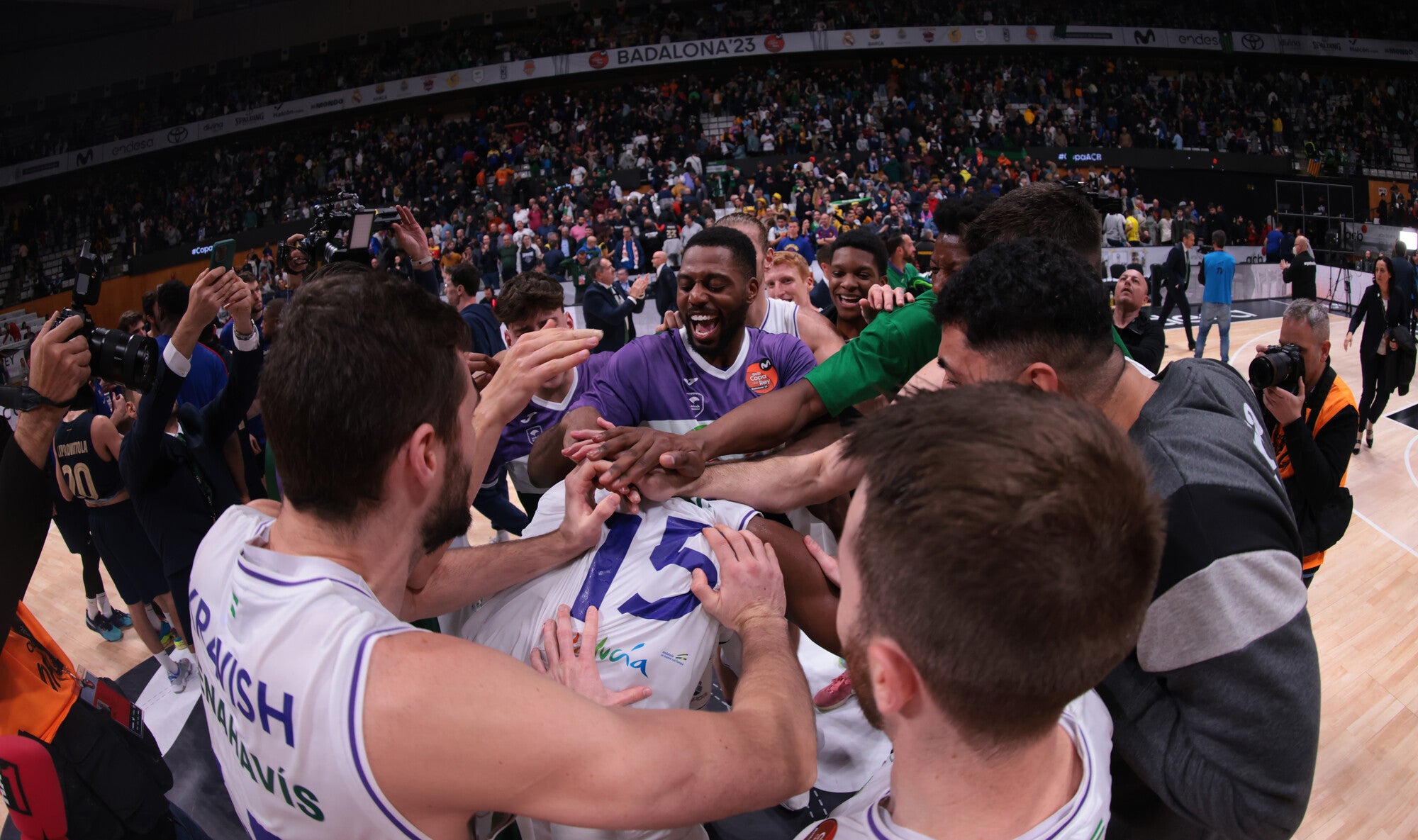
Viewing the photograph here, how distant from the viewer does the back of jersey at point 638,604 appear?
6.08 ft

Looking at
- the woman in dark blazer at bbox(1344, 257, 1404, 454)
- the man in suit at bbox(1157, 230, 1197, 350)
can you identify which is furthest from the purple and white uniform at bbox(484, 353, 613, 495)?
the man in suit at bbox(1157, 230, 1197, 350)

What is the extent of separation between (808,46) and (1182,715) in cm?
2726

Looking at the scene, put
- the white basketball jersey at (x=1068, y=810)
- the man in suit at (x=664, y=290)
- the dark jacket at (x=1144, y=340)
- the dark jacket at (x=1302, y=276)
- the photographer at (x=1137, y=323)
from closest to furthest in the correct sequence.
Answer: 1. the white basketball jersey at (x=1068, y=810)
2. the photographer at (x=1137, y=323)
3. the dark jacket at (x=1144, y=340)
4. the man in suit at (x=664, y=290)
5. the dark jacket at (x=1302, y=276)

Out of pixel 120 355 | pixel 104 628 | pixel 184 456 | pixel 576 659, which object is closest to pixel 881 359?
pixel 576 659

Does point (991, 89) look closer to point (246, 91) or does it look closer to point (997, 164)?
point (997, 164)

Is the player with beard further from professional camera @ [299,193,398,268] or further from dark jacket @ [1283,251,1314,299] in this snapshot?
dark jacket @ [1283,251,1314,299]

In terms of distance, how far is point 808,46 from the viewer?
2586cm

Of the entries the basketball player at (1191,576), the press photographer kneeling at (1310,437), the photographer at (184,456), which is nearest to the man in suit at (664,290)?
the photographer at (184,456)

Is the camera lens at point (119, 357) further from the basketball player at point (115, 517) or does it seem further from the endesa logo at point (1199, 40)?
the endesa logo at point (1199, 40)

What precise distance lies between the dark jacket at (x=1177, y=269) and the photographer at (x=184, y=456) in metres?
11.7

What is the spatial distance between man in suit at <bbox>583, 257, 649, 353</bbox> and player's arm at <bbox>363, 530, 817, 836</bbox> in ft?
21.1

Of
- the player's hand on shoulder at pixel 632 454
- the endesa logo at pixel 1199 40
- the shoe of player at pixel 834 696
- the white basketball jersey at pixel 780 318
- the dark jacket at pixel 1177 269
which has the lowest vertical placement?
the dark jacket at pixel 1177 269

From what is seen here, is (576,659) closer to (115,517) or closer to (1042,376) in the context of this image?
(1042,376)

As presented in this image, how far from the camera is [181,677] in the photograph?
4723mm
